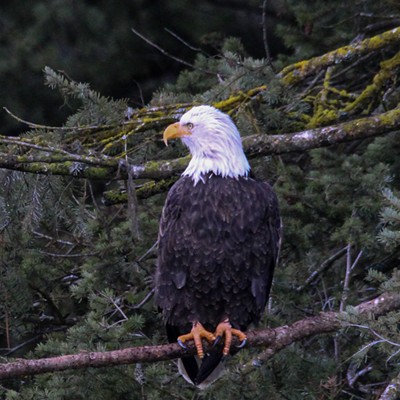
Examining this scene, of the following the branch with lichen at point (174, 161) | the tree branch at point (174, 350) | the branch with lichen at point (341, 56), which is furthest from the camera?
the branch with lichen at point (341, 56)

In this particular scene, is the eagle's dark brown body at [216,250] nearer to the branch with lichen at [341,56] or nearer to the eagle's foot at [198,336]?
the eagle's foot at [198,336]

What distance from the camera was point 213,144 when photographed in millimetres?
4926

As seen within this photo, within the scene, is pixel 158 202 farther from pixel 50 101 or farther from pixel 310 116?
pixel 50 101

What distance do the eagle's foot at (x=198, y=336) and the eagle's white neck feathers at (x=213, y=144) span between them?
0.71 m

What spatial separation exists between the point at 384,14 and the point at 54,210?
2.48 metres

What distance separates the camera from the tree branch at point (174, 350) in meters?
3.87

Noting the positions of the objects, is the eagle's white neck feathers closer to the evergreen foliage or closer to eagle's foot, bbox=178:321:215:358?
the evergreen foliage

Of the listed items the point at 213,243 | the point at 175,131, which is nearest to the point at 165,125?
the point at 175,131

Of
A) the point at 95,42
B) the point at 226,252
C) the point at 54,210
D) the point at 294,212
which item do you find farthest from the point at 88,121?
the point at 95,42

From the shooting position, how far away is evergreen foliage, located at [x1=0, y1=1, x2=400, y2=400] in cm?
456

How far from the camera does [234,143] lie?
4.84 metres

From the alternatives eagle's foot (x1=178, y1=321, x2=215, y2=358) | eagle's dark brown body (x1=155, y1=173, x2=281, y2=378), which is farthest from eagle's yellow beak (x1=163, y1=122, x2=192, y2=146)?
eagle's foot (x1=178, y1=321, x2=215, y2=358)

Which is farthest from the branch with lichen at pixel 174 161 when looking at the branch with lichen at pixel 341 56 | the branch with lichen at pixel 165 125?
the branch with lichen at pixel 341 56

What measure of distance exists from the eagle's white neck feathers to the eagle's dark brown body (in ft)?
0.17
